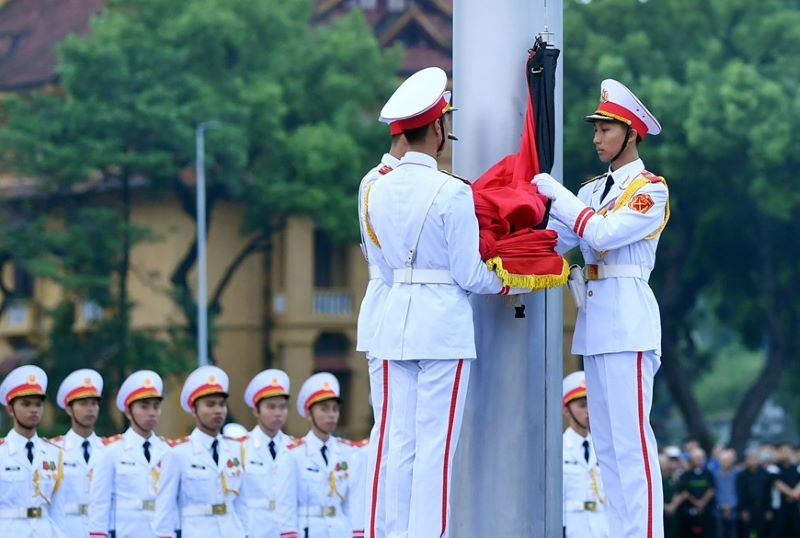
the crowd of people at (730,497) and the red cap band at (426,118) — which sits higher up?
the red cap band at (426,118)

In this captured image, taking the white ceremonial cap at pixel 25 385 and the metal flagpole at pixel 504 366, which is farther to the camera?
the white ceremonial cap at pixel 25 385

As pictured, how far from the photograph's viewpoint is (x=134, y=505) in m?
11.5

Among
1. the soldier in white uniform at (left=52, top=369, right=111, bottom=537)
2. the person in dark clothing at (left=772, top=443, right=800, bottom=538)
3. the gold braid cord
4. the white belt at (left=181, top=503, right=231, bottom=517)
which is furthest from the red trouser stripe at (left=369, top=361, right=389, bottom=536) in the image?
the person in dark clothing at (left=772, top=443, right=800, bottom=538)

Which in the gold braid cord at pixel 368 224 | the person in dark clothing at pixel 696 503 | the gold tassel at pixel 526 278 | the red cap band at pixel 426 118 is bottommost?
the person in dark clothing at pixel 696 503

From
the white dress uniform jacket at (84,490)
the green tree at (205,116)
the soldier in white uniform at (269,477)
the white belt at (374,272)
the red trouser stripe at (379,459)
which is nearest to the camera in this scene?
the red trouser stripe at (379,459)

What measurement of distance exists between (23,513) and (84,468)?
972 millimetres

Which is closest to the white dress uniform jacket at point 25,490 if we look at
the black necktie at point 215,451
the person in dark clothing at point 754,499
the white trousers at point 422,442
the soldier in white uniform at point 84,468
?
the soldier in white uniform at point 84,468

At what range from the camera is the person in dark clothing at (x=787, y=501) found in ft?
77.0

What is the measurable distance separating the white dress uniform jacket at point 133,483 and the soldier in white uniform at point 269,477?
0.58 meters

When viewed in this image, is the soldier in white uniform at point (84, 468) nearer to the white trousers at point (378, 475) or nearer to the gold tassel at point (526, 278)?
the white trousers at point (378, 475)

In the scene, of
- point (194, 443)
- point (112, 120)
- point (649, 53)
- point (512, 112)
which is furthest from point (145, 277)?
point (512, 112)

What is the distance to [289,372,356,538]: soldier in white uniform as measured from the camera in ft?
→ 39.2

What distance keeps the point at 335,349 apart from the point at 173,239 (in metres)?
6.24

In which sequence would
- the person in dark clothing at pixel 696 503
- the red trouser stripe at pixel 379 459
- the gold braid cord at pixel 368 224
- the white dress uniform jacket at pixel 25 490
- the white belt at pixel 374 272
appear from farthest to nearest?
the person in dark clothing at pixel 696 503
the white dress uniform jacket at pixel 25 490
the white belt at pixel 374 272
the gold braid cord at pixel 368 224
the red trouser stripe at pixel 379 459
